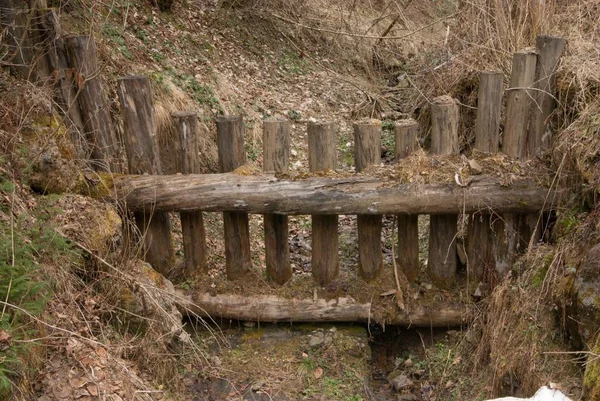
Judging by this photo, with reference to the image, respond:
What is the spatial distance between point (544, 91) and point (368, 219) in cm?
152

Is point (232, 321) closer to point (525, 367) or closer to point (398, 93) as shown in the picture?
point (525, 367)

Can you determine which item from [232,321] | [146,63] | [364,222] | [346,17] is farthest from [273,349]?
[346,17]

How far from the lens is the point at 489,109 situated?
471 cm

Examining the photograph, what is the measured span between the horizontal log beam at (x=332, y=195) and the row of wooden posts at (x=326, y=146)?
197 millimetres

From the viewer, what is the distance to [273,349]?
479 centimetres

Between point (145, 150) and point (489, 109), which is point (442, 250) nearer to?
point (489, 109)

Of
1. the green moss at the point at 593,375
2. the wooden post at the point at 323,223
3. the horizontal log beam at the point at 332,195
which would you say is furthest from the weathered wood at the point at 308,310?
the green moss at the point at 593,375

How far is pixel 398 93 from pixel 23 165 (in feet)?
18.5

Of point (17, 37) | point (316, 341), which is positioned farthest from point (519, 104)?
point (17, 37)

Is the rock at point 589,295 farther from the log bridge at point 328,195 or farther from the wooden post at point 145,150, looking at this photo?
the wooden post at point 145,150

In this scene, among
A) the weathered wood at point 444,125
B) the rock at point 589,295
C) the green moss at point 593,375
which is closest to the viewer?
the green moss at point 593,375

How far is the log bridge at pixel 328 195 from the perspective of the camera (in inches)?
177

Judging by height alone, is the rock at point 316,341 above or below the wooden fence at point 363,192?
below

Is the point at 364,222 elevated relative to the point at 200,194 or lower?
lower
